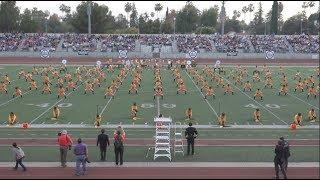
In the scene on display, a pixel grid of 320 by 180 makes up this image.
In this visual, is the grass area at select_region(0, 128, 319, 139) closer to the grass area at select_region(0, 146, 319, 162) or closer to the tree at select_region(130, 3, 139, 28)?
the grass area at select_region(0, 146, 319, 162)

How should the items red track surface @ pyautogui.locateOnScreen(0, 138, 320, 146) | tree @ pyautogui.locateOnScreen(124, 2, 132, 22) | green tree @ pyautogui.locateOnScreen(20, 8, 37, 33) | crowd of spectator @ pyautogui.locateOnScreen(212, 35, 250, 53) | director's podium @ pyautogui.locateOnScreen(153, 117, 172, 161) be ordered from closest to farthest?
1. director's podium @ pyautogui.locateOnScreen(153, 117, 172, 161)
2. red track surface @ pyautogui.locateOnScreen(0, 138, 320, 146)
3. crowd of spectator @ pyautogui.locateOnScreen(212, 35, 250, 53)
4. green tree @ pyautogui.locateOnScreen(20, 8, 37, 33)
5. tree @ pyautogui.locateOnScreen(124, 2, 132, 22)

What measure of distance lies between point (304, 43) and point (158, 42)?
70.5 ft

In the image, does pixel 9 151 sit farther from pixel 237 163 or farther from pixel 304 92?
pixel 304 92

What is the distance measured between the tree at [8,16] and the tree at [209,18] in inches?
2037

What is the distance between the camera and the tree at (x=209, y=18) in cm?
12716

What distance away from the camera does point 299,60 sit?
65.4 m

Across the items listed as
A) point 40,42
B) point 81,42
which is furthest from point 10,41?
point 81,42

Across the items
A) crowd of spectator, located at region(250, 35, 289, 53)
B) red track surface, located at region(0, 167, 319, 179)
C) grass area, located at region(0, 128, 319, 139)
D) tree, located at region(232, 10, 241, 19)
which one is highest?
tree, located at region(232, 10, 241, 19)

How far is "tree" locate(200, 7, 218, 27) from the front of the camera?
127 metres

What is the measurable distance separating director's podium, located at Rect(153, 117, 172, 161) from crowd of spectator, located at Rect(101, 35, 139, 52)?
52.7 metres

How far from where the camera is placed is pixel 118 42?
242 ft

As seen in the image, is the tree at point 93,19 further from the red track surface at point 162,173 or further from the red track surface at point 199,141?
the red track surface at point 162,173

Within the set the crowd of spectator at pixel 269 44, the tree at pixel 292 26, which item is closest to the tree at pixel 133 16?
the tree at pixel 292 26

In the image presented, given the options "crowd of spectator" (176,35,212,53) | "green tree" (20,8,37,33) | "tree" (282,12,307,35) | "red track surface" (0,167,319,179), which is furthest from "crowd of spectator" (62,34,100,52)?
"tree" (282,12,307,35)
